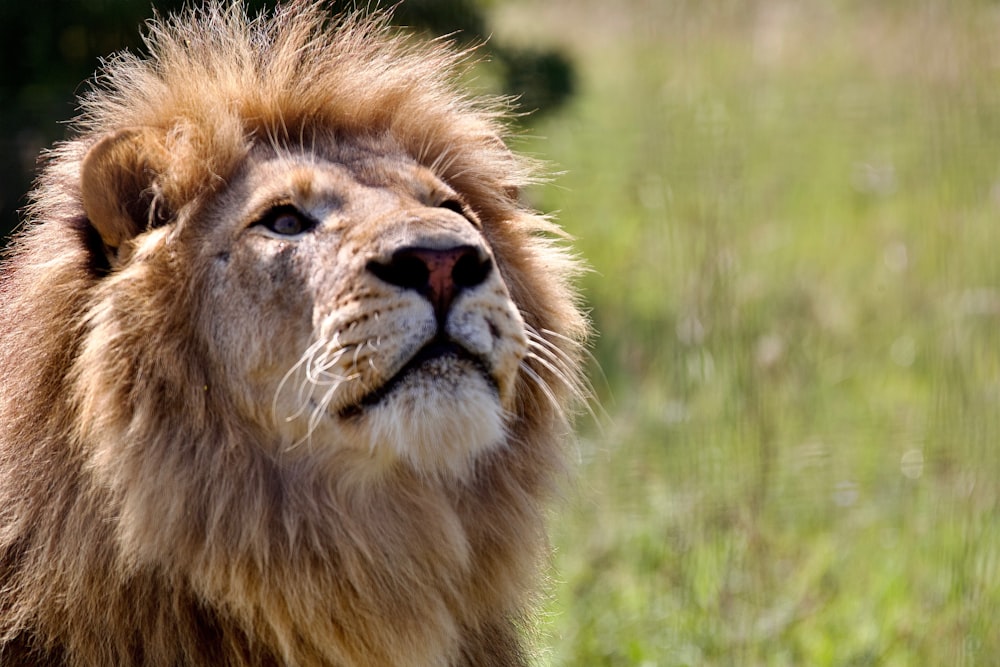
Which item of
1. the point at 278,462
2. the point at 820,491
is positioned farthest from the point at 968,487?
the point at 278,462

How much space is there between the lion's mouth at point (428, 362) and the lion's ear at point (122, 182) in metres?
0.68

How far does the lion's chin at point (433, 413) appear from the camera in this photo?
2.53 metres

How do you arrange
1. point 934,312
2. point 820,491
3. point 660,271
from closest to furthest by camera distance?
point 820,491
point 934,312
point 660,271

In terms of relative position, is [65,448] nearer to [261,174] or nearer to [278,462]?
[278,462]

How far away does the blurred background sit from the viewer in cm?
416

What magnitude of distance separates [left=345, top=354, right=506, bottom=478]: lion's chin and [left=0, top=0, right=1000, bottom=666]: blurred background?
60 cm

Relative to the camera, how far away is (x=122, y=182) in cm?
276

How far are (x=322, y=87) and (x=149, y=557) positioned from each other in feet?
3.90

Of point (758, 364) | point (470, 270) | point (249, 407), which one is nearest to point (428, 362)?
point (470, 270)

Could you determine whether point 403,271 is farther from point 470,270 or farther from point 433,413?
point 433,413

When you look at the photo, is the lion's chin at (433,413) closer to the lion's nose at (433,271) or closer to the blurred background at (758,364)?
the lion's nose at (433,271)

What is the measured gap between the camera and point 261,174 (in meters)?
2.82

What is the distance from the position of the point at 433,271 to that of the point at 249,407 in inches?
20.3

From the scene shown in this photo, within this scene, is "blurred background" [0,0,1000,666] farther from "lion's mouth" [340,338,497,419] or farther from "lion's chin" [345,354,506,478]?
"lion's mouth" [340,338,497,419]
